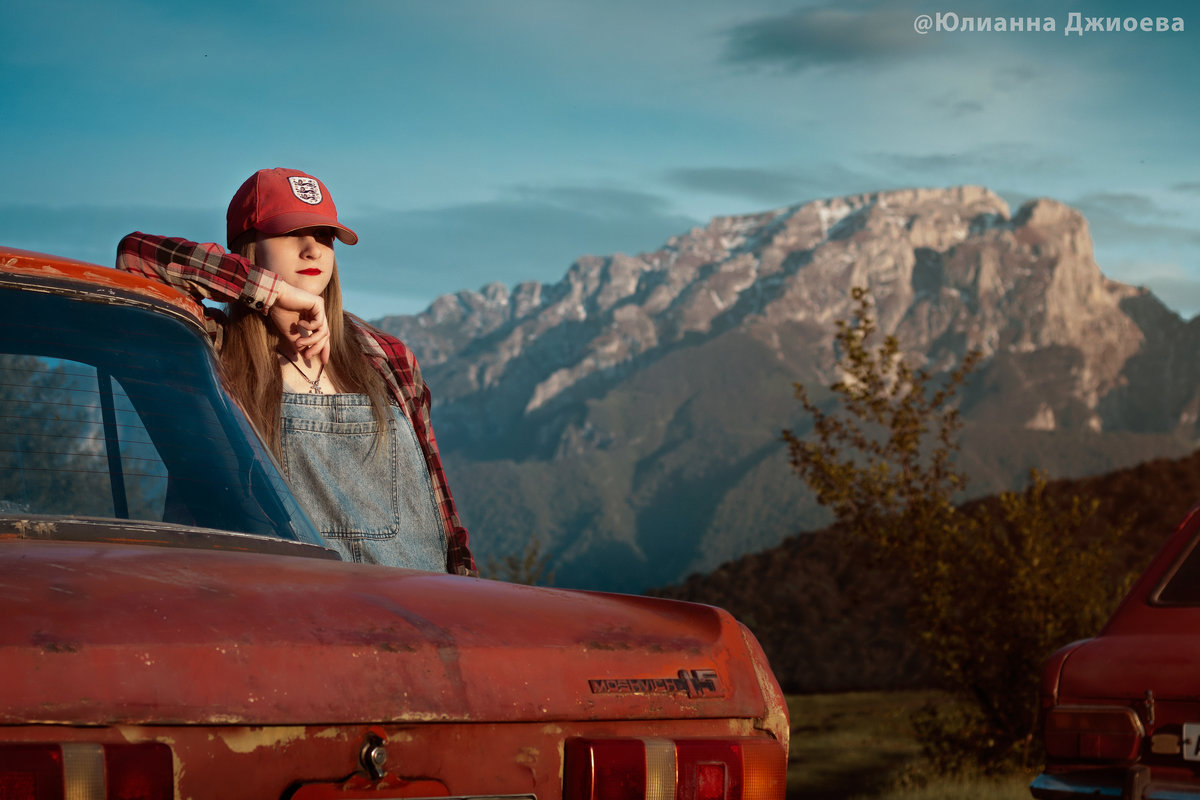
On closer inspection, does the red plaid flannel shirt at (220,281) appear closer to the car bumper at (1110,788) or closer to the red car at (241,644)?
the red car at (241,644)

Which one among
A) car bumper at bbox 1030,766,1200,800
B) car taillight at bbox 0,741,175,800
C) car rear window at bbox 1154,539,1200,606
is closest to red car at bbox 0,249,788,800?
car taillight at bbox 0,741,175,800

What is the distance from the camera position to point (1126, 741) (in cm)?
459

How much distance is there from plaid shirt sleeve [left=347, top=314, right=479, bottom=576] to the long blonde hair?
0.07 m

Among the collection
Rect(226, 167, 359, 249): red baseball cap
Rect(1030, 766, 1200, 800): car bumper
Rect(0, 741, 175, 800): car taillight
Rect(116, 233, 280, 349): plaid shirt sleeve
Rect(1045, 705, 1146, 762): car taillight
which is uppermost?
Rect(226, 167, 359, 249): red baseball cap

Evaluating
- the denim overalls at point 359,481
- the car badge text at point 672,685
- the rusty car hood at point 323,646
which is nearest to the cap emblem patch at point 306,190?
the denim overalls at point 359,481

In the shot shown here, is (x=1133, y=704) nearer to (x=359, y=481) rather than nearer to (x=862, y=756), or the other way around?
(x=359, y=481)

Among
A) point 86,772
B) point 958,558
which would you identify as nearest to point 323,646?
point 86,772

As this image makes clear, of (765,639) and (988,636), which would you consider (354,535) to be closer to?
(988,636)

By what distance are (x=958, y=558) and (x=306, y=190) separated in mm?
7754

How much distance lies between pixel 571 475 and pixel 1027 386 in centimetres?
6945

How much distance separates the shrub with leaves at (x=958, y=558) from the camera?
9.76m

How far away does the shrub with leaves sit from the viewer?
976 centimetres


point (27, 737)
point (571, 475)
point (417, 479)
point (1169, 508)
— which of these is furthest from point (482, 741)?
point (571, 475)

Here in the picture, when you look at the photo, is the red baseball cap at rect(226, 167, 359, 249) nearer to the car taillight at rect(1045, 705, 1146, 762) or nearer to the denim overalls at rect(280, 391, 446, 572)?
the denim overalls at rect(280, 391, 446, 572)
